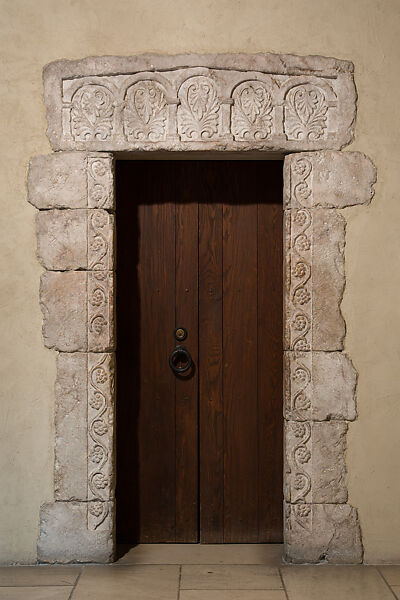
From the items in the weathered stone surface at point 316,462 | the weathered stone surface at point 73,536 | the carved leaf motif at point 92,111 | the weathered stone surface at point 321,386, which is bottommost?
the weathered stone surface at point 73,536

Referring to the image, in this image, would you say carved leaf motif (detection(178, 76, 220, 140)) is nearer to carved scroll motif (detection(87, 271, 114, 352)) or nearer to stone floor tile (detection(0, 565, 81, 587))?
carved scroll motif (detection(87, 271, 114, 352))

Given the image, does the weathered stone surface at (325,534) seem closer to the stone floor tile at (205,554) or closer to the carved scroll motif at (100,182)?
the stone floor tile at (205,554)

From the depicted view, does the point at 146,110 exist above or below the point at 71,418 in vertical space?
above

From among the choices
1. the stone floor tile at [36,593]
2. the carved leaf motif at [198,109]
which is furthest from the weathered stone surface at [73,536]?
the carved leaf motif at [198,109]

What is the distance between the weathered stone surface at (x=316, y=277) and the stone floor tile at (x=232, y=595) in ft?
3.81

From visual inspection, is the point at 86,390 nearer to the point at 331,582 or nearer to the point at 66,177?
the point at 66,177

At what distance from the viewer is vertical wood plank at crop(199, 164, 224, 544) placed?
3.54 meters

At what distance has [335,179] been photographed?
3.29 meters

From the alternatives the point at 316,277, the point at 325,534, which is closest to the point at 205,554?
the point at 325,534

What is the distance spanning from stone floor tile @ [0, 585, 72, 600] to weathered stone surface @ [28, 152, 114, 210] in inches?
72.9

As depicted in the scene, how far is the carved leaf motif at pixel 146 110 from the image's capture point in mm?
3289

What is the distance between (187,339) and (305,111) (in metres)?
1.35

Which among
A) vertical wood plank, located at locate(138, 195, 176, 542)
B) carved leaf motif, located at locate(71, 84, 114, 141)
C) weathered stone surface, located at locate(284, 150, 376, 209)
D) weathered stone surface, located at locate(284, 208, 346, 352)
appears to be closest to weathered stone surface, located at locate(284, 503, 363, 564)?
vertical wood plank, located at locate(138, 195, 176, 542)

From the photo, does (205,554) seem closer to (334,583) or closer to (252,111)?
(334,583)
